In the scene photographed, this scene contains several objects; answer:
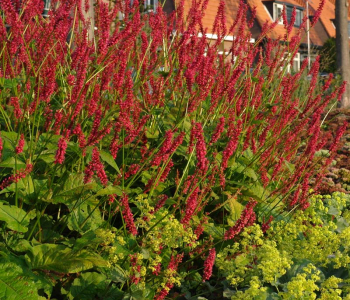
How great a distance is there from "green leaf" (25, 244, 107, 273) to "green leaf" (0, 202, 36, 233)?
0.39 ft

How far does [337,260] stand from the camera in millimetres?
2781

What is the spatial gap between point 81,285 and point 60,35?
143 cm

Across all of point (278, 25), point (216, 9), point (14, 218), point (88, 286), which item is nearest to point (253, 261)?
point (88, 286)

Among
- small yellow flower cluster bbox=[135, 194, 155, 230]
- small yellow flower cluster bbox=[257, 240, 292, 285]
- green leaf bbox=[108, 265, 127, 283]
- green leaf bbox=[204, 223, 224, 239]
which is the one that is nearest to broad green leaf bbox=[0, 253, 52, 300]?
green leaf bbox=[108, 265, 127, 283]

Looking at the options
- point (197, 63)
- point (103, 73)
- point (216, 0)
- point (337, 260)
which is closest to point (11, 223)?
point (103, 73)

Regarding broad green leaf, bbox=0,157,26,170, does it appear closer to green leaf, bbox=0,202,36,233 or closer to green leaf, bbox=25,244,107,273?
green leaf, bbox=0,202,36,233

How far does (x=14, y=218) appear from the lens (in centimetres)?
244

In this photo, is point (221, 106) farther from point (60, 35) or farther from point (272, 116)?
point (60, 35)

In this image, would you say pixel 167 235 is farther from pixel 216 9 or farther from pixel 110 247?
pixel 216 9

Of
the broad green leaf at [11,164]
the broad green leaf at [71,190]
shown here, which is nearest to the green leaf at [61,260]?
the broad green leaf at [71,190]

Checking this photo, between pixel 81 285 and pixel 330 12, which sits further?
pixel 330 12

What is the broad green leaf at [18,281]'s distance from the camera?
213cm

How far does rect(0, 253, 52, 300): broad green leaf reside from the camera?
213 centimetres

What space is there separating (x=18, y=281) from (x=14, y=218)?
0.36 metres
